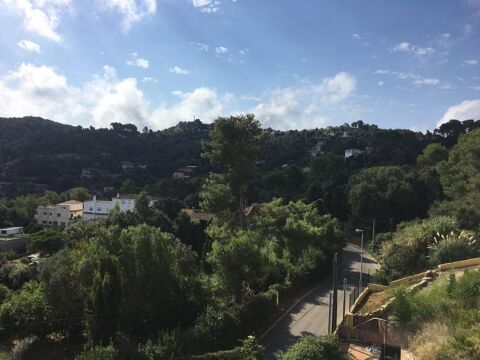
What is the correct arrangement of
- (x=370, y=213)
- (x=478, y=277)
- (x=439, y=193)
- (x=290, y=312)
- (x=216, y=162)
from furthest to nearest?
1. (x=439, y=193)
2. (x=370, y=213)
3. (x=216, y=162)
4. (x=290, y=312)
5. (x=478, y=277)

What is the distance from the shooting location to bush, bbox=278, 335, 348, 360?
14461 millimetres

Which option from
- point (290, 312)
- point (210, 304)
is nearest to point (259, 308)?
point (210, 304)

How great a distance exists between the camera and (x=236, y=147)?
3052 cm

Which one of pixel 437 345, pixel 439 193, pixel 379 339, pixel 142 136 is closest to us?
pixel 437 345

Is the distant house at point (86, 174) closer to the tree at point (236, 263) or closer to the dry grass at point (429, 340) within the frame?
the tree at point (236, 263)


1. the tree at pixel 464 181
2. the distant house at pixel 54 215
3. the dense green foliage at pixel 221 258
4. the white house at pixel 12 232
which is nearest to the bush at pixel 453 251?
the dense green foliage at pixel 221 258

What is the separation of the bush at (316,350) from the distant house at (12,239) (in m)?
60.2

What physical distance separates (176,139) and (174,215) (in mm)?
125650

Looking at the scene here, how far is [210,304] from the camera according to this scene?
22172 millimetres

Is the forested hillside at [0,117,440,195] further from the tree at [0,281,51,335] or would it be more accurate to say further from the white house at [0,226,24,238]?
the tree at [0,281,51,335]

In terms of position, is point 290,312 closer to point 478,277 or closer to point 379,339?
point 379,339

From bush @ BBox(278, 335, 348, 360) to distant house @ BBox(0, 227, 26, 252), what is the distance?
197ft

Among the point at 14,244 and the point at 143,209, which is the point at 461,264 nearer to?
the point at 143,209

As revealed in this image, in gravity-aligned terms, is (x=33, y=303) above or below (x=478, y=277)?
below
